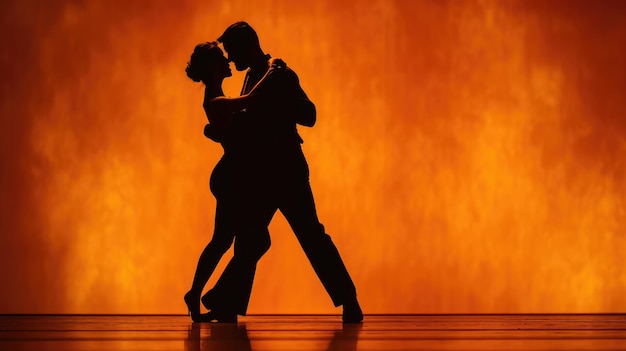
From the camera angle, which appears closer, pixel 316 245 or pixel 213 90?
pixel 316 245

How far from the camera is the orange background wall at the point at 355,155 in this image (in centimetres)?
409

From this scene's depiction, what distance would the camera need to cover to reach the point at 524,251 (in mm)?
4145

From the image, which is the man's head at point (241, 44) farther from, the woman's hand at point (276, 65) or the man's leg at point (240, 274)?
the man's leg at point (240, 274)

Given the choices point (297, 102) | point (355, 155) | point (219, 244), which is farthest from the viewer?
point (355, 155)

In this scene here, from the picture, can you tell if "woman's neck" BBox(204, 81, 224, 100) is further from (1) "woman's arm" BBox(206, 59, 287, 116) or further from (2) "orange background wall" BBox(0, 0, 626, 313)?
(2) "orange background wall" BBox(0, 0, 626, 313)

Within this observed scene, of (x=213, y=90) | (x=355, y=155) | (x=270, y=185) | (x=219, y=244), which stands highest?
(x=355, y=155)

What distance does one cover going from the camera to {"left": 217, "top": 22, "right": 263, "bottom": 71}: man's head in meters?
2.74

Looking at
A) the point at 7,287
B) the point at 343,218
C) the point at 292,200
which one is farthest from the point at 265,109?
the point at 7,287

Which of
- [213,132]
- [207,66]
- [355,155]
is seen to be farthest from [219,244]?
[355,155]

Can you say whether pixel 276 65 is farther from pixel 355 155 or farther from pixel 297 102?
pixel 355 155

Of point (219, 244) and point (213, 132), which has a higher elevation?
point (213, 132)

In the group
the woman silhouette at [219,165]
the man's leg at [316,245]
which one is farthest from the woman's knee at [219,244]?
the man's leg at [316,245]

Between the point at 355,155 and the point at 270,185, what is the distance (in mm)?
1487

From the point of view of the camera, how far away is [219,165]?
2783mm
